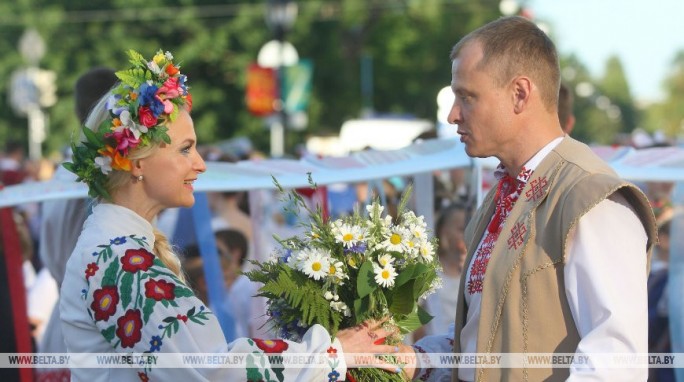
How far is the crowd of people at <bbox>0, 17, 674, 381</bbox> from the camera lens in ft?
9.90

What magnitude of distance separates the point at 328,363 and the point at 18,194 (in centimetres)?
340

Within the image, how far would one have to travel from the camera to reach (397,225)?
3.61m

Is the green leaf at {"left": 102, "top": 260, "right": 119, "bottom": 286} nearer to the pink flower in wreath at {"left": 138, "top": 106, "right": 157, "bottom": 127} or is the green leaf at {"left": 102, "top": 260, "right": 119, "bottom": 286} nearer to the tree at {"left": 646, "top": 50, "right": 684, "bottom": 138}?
the pink flower in wreath at {"left": 138, "top": 106, "right": 157, "bottom": 127}

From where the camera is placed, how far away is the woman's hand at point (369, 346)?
3377mm

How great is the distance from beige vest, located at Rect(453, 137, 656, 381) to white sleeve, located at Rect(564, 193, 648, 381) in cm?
4

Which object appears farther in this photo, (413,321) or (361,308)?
(413,321)

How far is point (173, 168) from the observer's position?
11.4 ft

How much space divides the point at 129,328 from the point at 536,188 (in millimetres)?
1220

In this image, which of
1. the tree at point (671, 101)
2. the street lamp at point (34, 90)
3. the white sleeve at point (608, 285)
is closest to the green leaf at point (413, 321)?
the white sleeve at point (608, 285)

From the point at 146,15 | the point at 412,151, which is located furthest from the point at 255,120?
the point at 412,151

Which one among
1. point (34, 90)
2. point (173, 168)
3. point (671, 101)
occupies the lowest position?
point (671, 101)

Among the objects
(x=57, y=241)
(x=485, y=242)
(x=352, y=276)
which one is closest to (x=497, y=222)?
(x=485, y=242)

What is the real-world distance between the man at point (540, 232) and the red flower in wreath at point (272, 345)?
0.56 metres

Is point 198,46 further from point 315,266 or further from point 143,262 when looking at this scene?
point 143,262
